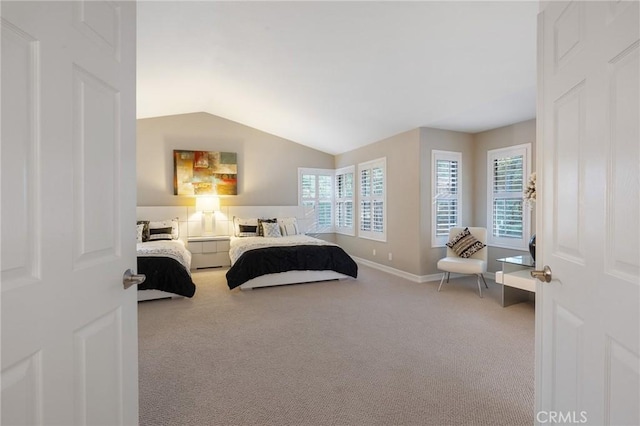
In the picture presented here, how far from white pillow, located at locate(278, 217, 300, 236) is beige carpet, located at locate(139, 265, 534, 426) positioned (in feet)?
7.62

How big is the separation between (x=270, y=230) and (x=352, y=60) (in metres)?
3.53

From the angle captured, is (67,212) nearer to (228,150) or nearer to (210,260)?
(210,260)

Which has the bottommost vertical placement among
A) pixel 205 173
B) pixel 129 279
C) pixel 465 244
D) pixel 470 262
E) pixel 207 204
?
pixel 470 262

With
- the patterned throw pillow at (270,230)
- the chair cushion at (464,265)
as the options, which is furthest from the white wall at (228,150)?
the chair cushion at (464,265)

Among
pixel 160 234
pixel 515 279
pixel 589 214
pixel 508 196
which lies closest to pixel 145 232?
pixel 160 234

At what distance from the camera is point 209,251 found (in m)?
5.89

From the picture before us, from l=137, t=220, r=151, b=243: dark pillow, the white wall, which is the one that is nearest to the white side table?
the white wall

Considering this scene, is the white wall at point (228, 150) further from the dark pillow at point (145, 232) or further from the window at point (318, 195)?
the dark pillow at point (145, 232)

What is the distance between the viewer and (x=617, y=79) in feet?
2.84

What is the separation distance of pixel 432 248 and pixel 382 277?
3.07 ft

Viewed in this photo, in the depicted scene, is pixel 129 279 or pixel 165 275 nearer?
pixel 129 279

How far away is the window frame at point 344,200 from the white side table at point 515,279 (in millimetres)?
3295

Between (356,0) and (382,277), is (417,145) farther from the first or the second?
(356,0)

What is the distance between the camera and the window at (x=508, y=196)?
451cm
